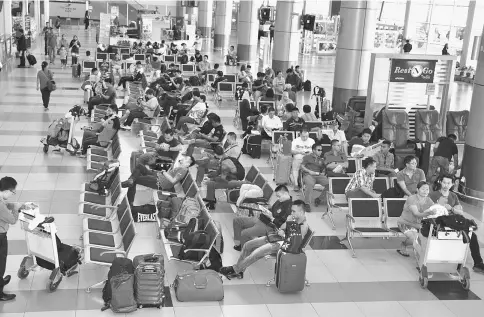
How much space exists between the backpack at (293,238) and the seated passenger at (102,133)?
6978mm

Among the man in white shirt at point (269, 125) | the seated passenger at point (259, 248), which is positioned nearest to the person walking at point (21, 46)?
the man in white shirt at point (269, 125)

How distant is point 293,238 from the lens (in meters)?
8.56

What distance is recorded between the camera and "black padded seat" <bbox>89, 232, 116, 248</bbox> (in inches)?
353

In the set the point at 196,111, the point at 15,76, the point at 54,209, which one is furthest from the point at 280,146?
the point at 15,76

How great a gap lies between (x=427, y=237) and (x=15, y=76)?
73.9 feet

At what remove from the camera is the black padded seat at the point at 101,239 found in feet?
29.5

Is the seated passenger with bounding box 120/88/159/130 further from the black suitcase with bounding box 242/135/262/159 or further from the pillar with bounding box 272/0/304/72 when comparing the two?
the pillar with bounding box 272/0/304/72

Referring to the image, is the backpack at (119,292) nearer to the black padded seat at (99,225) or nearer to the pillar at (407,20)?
the black padded seat at (99,225)

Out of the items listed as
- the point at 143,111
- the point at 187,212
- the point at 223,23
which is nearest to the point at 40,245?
A: the point at 187,212

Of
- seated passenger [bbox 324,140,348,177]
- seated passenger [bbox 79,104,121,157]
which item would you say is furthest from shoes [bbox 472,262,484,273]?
seated passenger [bbox 79,104,121,157]

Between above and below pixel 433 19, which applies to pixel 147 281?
below

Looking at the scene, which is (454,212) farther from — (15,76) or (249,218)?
(15,76)

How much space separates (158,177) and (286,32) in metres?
19.5

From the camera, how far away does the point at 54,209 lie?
1145 cm
